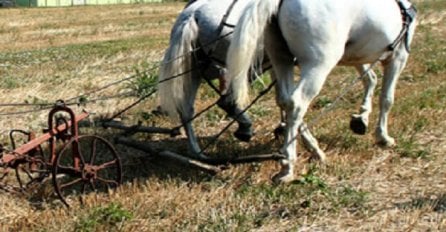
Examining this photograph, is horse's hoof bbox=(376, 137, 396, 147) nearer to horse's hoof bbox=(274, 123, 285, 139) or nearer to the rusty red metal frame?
horse's hoof bbox=(274, 123, 285, 139)

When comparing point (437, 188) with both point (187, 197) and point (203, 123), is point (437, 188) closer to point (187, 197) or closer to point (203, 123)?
point (187, 197)

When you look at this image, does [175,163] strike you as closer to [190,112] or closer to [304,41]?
[190,112]

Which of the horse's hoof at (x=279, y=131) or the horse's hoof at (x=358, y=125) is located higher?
the horse's hoof at (x=358, y=125)

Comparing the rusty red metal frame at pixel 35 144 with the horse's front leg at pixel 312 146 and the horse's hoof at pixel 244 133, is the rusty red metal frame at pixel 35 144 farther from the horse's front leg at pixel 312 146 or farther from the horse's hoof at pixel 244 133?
the horse's front leg at pixel 312 146

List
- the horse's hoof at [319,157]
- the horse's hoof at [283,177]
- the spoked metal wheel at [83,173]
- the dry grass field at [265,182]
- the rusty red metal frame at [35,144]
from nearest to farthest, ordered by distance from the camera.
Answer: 1. the dry grass field at [265,182]
2. the rusty red metal frame at [35,144]
3. the spoked metal wheel at [83,173]
4. the horse's hoof at [283,177]
5. the horse's hoof at [319,157]

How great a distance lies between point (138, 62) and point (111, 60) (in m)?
0.87

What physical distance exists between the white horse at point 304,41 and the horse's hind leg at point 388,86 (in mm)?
322

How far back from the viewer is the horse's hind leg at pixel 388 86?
647 cm

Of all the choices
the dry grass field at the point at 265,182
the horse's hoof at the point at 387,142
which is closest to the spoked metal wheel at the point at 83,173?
the dry grass field at the point at 265,182

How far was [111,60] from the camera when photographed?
13922 mm

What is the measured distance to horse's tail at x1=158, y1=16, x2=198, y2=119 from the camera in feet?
19.9

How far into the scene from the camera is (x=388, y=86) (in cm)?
661

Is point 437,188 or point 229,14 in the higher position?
point 229,14

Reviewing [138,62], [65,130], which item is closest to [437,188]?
[65,130]
